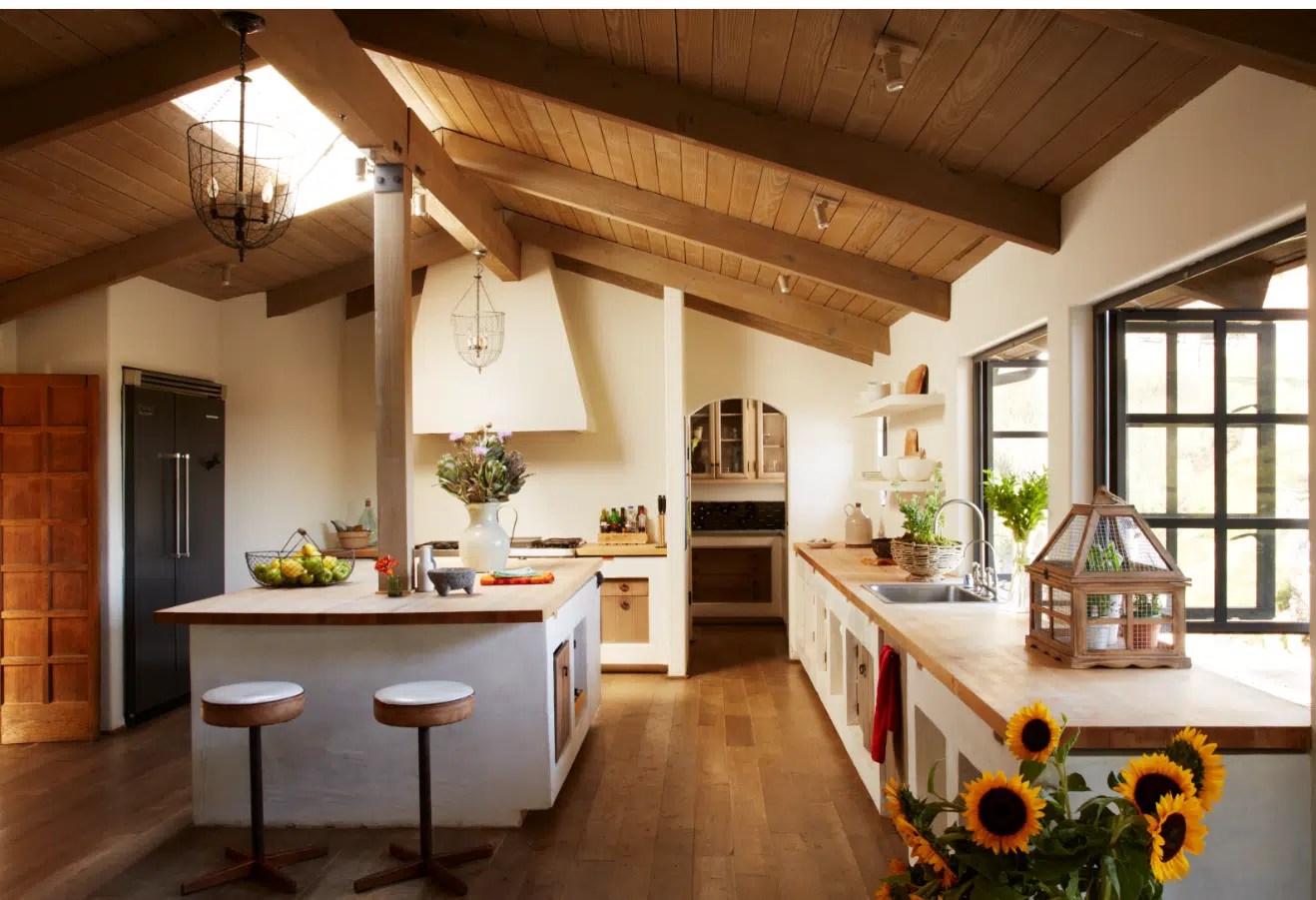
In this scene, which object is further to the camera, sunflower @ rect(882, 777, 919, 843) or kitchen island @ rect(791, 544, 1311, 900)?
kitchen island @ rect(791, 544, 1311, 900)

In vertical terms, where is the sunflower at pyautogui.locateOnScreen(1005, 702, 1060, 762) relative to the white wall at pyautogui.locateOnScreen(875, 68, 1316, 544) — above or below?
below

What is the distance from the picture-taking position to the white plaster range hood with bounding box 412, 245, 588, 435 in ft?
21.0

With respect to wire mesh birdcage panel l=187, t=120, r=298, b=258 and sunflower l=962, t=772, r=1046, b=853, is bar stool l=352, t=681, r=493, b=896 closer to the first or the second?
wire mesh birdcage panel l=187, t=120, r=298, b=258

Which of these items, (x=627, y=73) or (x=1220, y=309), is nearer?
(x=1220, y=309)

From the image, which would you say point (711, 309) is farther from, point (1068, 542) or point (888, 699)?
point (1068, 542)

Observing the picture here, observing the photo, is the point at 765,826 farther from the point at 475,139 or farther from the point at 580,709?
the point at 475,139

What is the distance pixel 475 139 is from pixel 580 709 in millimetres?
2950

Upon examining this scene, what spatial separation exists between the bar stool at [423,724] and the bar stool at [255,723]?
→ 0.29 m

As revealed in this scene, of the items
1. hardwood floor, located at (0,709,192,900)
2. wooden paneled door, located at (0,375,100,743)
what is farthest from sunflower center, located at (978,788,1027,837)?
wooden paneled door, located at (0,375,100,743)

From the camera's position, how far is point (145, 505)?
17.1ft

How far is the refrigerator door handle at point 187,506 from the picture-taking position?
217 inches

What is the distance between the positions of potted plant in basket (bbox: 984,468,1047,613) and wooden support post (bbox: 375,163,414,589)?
2379mm

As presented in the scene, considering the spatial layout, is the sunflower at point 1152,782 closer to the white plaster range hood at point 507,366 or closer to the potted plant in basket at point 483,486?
the potted plant in basket at point 483,486

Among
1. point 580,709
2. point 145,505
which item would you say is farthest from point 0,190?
point 580,709
